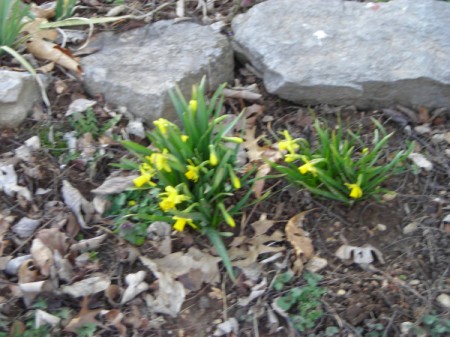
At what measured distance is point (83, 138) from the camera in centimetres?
346

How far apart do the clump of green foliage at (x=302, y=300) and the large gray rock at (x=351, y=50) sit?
1082 millimetres

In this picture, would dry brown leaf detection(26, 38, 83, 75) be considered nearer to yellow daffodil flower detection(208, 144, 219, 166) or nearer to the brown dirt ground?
the brown dirt ground

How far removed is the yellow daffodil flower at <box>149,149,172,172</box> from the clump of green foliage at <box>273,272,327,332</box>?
26.3 inches

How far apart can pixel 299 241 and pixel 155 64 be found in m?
1.29

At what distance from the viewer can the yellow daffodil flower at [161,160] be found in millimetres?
2840

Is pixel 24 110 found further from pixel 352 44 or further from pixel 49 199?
pixel 352 44

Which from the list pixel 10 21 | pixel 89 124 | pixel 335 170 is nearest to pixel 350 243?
pixel 335 170

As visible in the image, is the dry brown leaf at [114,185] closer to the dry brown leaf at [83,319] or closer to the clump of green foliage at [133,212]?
the clump of green foliage at [133,212]

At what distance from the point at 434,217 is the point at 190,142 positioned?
115 cm

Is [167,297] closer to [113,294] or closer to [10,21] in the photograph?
[113,294]

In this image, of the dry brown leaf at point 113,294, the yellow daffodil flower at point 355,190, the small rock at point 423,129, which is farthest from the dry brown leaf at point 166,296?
the small rock at point 423,129

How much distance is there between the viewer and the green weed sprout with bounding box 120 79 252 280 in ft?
9.51

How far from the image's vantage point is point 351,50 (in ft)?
12.0

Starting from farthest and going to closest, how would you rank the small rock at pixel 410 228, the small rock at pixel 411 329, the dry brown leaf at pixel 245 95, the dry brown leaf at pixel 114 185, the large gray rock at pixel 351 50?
the dry brown leaf at pixel 245 95 → the large gray rock at pixel 351 50 → the dry brown leaf at pixel 114 185 → the small rock at pixel 410 228 → the small rock at pixel 411 329
